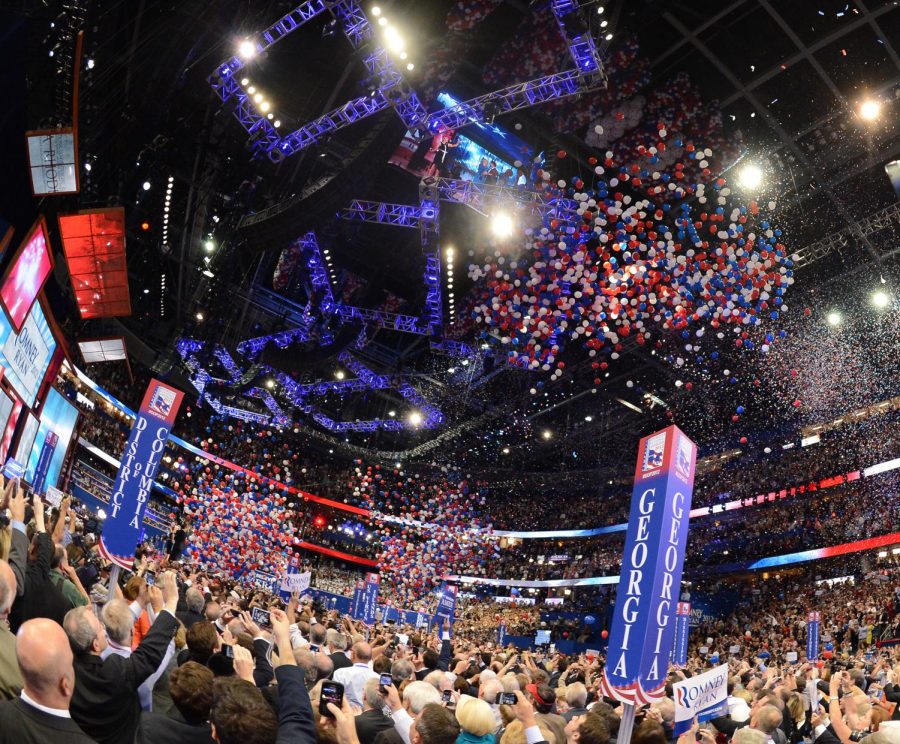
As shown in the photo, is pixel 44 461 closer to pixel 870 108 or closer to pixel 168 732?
pixel 168 732

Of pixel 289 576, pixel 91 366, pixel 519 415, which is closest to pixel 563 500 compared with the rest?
pixel 519 415

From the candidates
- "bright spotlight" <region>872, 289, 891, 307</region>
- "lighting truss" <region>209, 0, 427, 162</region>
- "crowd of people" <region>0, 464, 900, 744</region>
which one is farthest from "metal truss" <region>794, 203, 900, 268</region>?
"crowd of people" <region>0, 464, 900, 744</region>

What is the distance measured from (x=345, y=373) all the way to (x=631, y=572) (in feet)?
71.3

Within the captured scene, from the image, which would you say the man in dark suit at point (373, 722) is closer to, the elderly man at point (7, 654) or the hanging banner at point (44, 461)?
the elderly man at point (7, 654)

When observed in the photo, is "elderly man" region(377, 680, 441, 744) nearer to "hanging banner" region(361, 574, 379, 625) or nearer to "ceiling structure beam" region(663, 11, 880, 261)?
"ceiling structure beam" region(663, 11, 880, 261)

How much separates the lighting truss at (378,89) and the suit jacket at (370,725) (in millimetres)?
10169

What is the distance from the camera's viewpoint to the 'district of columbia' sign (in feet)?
18.0

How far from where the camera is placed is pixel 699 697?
5109 millimetres

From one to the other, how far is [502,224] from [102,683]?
13.1 meters

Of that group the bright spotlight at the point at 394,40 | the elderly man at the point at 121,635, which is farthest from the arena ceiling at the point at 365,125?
the elderly man at the point at 121,635

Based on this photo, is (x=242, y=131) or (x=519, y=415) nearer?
(x=242, y=131)

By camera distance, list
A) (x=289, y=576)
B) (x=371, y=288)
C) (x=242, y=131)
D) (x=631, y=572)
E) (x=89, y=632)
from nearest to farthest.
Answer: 1. (x=89, y=632)
2. (x=631, y=572)
3. (x=289, y=576)
4. (x=242, y=131)
5. (x=371, y=288)

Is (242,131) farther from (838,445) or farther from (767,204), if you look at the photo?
(838,445)

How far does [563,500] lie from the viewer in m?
42.5
